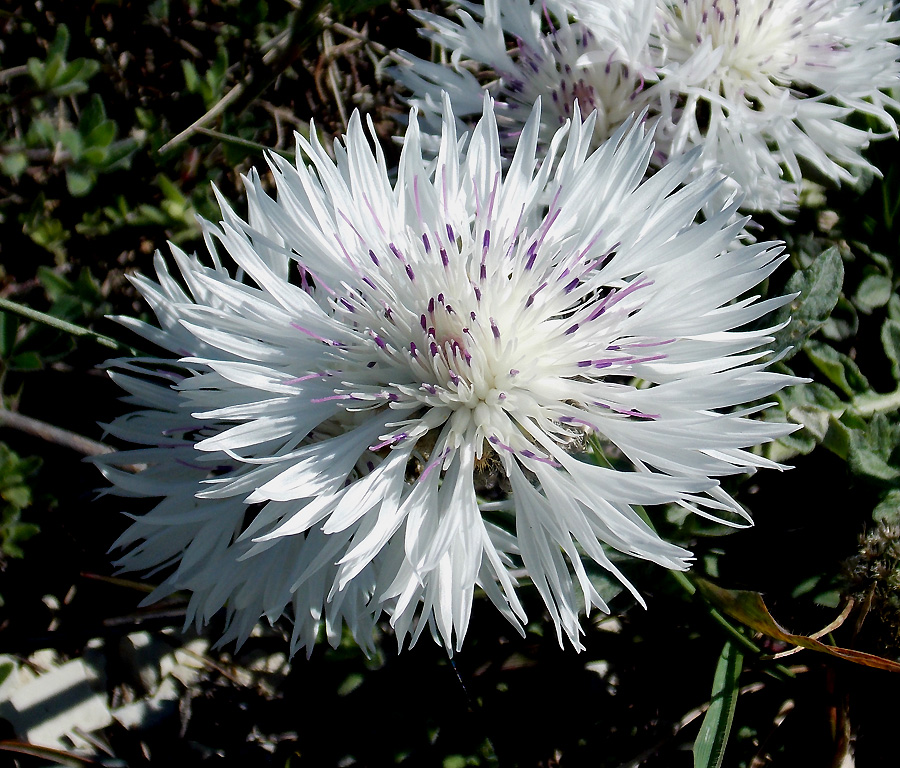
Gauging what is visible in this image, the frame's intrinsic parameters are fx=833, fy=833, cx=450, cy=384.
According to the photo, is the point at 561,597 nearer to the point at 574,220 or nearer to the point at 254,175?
the point at 574,220

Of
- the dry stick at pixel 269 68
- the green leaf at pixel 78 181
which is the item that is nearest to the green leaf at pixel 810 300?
the dry stick at pixel 269 68

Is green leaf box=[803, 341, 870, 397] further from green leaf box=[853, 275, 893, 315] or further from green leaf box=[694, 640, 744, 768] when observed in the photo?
green leaf box=[694, 640, 744, 768]

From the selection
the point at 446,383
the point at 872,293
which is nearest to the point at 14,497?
the point at 446,383

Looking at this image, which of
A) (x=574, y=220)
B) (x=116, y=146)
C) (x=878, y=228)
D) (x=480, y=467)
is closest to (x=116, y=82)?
(x=116, y=146)

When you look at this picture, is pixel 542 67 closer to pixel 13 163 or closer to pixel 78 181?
pixel 78 181

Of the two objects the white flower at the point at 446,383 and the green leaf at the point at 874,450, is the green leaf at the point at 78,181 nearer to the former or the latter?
the white flower at the point at 446,383

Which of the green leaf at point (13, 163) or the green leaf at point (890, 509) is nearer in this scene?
the green leaf at point (890, 509)

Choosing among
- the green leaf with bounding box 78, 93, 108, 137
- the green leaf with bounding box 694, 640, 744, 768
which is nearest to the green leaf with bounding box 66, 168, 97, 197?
the green leaf with bounding box 78, 93, 108, 137
